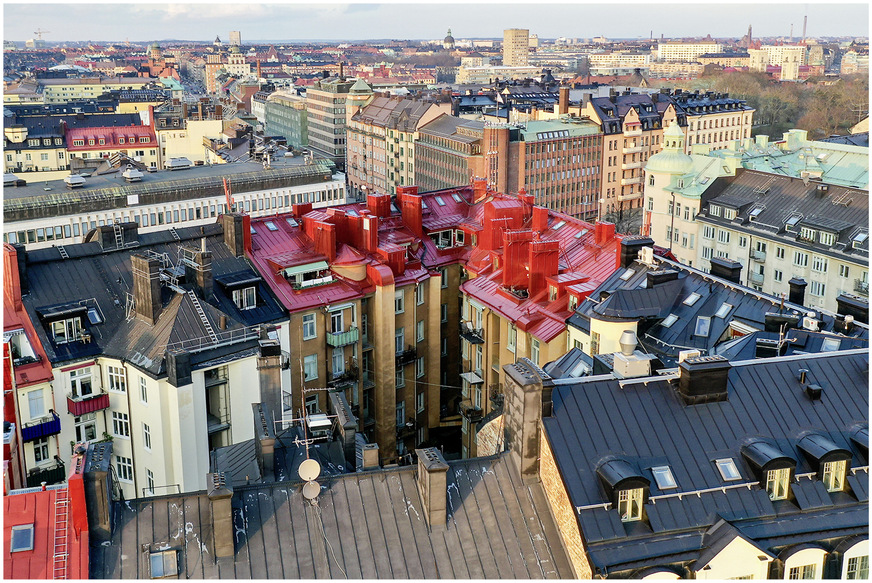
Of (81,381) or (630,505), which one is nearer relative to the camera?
(630,505)

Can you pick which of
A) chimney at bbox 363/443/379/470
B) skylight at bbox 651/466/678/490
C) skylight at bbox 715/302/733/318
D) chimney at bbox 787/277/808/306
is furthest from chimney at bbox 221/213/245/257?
skylight at bbox 651/466/678/490

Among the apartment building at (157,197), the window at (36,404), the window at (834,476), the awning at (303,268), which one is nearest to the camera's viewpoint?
the window at (834,476)

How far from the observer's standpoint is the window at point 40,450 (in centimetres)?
5100

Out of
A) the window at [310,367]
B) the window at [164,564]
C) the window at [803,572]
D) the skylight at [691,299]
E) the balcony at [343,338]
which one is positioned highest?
the skylight at [691,299]

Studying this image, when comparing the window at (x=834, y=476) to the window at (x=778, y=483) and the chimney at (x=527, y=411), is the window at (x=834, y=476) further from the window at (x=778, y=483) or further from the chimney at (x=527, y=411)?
the chimney at (x=527, y=411)

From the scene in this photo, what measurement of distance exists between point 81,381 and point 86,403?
136cm

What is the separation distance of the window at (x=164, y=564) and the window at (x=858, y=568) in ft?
75.7

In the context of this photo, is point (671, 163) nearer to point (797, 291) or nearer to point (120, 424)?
point (797, 291)

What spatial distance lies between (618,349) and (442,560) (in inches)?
855

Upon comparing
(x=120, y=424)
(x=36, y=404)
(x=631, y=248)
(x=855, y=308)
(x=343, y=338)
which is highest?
(x=631, y=248)

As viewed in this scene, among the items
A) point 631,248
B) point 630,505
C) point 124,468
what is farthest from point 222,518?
point 631,248

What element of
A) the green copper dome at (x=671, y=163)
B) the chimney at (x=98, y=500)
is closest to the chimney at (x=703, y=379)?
the chimney at (x=98, y=500)

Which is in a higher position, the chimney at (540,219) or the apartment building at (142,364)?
the chimney at (540,219)

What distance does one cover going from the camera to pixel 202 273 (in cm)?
5572
